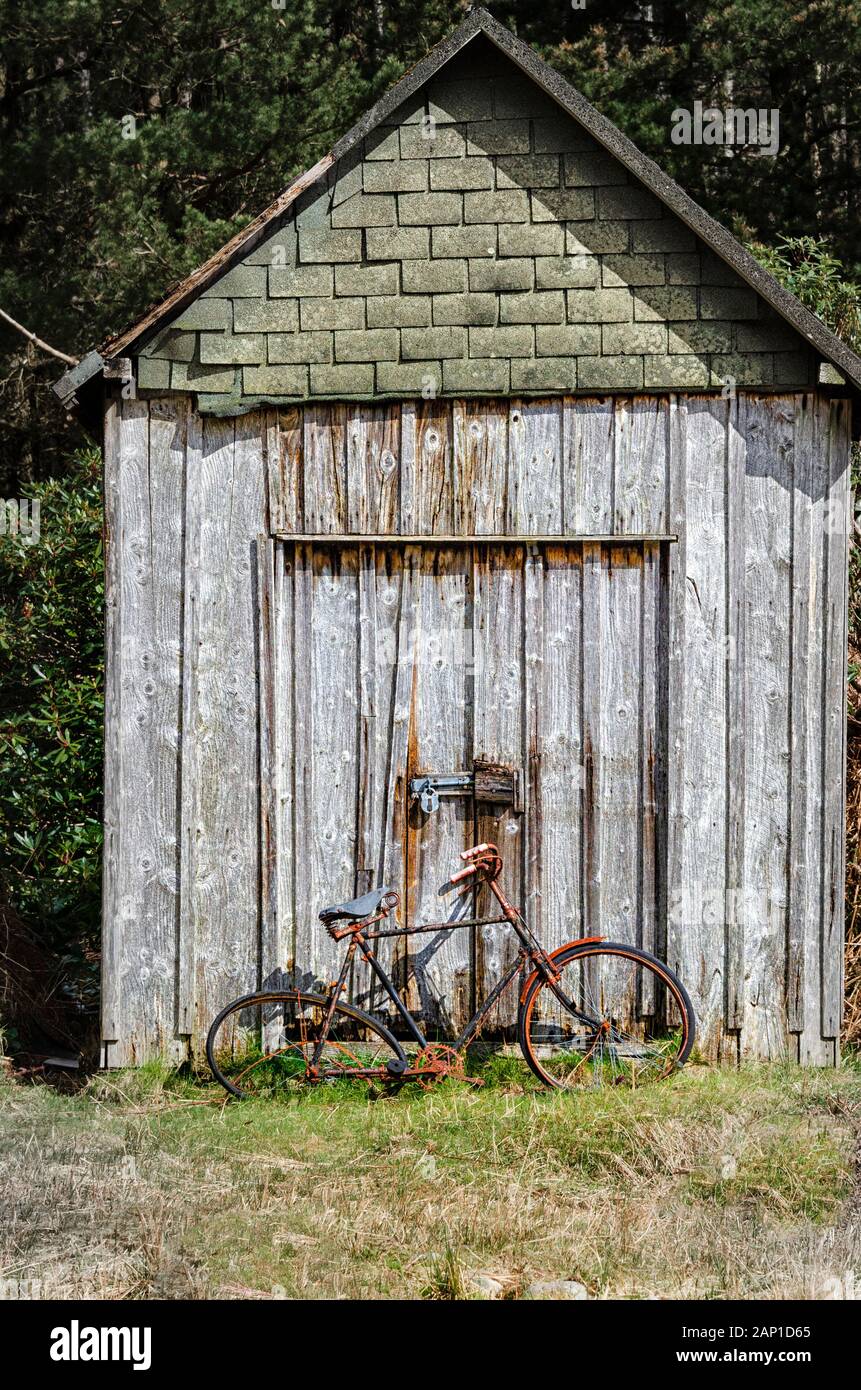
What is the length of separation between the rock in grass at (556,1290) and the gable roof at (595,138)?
13.4 feet

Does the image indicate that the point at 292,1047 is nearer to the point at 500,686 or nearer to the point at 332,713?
the point at 332,713

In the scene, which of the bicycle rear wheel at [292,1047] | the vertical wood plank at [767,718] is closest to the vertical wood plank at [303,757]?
the bicycle rear wheel at [292,1047]

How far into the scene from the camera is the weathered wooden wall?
20.2ft

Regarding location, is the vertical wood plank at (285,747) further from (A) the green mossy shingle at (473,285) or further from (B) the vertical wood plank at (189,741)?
(A) the green mossy shingle at (473,285)

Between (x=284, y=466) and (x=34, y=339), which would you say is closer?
(x=284, y=466)

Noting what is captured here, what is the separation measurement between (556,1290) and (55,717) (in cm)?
651

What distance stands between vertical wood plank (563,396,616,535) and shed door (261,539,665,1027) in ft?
0.57

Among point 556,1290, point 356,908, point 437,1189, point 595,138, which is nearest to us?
point 556,1290

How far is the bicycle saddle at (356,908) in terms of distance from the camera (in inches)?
227

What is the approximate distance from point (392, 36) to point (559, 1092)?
552 inches

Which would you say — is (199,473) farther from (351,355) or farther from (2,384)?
(2,384)

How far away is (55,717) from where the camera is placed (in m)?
9.48

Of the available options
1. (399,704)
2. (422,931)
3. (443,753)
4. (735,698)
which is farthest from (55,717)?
(735,698)
